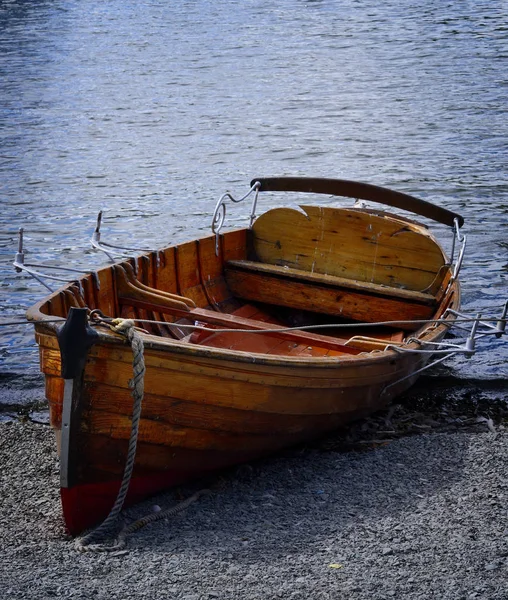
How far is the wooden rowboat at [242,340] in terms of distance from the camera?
5.86m

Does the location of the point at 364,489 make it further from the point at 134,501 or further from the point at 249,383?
the point at 134,501

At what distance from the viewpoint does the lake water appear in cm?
1447

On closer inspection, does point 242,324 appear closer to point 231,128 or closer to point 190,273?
point 190,273

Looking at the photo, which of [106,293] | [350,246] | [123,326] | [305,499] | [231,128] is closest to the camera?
[123,326]

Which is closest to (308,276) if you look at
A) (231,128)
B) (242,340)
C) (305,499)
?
(242,340)

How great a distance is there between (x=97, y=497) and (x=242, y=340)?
2.26 metres

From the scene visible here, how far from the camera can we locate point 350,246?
9.36 meters

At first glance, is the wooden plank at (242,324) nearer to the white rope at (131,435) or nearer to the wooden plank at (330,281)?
the wooden plank at (330,281)

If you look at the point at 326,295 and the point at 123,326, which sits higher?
the point at 123,326

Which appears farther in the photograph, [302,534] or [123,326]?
[302,534]

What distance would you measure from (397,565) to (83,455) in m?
2.09

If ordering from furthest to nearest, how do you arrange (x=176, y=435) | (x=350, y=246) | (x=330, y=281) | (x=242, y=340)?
(x=350, y=246)
(x=330, y=281)
(x=242, y=340)
(x=176, y=435)

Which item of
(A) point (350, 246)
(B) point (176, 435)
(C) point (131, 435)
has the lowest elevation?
(B) point (176, 435)

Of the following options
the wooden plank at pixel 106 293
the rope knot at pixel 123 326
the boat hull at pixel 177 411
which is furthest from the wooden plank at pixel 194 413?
the wooden plank at pixel 106 293
